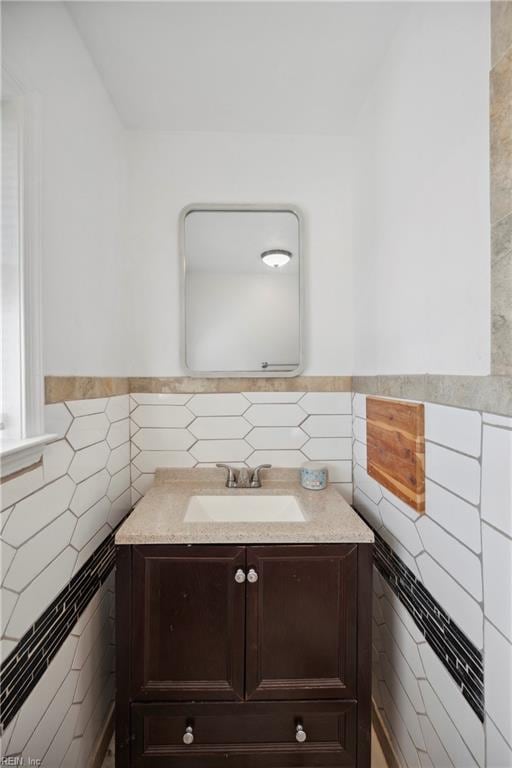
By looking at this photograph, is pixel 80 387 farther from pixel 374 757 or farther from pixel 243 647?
pixel 374 757

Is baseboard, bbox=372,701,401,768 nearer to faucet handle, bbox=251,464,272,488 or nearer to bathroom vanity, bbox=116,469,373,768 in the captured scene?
bathroom vanity, bbox=116,469,373,768

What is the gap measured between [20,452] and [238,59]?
1440 mm

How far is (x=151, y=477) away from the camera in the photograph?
1.68m

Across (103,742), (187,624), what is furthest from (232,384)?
(103,742)

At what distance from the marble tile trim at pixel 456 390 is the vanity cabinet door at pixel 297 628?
597mm

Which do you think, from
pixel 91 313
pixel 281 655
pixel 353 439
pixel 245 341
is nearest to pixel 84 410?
pixel 91 313

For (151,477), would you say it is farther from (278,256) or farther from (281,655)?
(278,256)

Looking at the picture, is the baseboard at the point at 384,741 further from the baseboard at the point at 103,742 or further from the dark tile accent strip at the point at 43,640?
the dark tile accent strip at the point at 43,640

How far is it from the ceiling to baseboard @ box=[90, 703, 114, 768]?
2407 millimetres

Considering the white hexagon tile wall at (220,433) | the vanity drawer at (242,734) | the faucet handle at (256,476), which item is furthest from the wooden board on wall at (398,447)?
the vanity drawer at (242,734)

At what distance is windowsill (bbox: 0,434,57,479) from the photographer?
2.56ft

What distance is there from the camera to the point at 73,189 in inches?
45.5

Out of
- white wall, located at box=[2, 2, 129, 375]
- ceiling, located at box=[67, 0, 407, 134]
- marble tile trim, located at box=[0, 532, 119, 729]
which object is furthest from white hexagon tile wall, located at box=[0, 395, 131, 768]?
ceiling, located at box=[67, 0, 407, 134]

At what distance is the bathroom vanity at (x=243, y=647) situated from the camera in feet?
3.72
